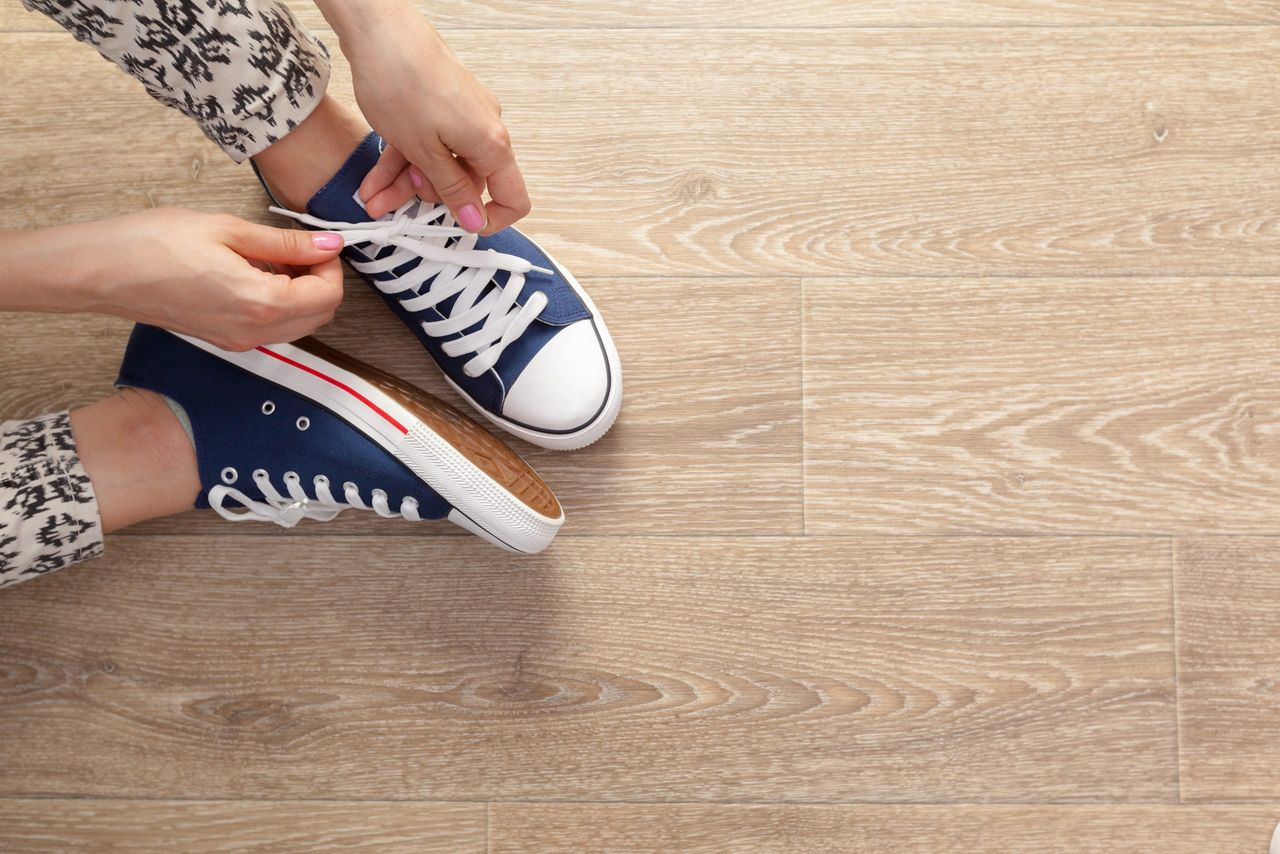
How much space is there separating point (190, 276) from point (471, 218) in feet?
0.68

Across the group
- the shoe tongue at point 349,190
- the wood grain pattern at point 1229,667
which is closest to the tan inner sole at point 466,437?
the shoe tongue at point 349,190

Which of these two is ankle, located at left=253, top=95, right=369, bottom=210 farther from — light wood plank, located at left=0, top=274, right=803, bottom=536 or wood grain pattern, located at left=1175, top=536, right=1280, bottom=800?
wood grain pattern, located at left=1175, top=536, right=1280, bottom=800

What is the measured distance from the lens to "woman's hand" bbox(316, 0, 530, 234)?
64cm

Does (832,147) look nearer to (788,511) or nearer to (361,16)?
(788,511)

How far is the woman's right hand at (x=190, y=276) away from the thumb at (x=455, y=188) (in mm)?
117

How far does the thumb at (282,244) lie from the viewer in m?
0.69

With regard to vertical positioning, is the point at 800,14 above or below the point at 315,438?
above

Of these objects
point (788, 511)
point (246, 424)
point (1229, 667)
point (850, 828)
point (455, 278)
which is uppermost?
point (455, 278)

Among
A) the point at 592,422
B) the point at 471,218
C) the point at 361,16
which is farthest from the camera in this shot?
the point at 592,422

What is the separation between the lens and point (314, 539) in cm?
88

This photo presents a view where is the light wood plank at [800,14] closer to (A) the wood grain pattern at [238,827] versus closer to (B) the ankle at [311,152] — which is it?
(B) the ankle at [311,152]

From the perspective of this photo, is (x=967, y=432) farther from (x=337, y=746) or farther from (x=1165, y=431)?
(x=337, y=746)

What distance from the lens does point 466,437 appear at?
32.9 inches

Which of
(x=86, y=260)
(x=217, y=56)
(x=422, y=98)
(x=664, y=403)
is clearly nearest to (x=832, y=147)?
(x=664, y=403)
